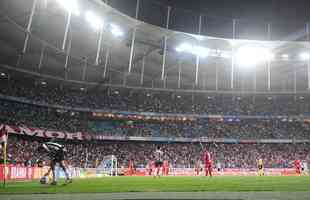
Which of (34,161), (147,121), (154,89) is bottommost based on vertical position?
(34,161)

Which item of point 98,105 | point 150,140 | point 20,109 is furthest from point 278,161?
point 20,109

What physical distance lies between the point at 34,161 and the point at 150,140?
59.7 feet

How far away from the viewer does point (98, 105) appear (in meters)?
47.7

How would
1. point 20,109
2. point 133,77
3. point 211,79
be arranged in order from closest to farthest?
point 20,109
point 133,77
point 211,79

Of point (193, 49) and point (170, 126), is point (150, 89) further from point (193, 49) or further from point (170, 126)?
point (193, 49)

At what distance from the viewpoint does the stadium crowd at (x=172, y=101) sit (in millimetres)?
47031

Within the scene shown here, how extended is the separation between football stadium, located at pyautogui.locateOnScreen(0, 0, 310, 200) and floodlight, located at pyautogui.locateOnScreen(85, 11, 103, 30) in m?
0.10

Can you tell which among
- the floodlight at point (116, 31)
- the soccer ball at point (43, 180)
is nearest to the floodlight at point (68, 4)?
the floodlight at point (116, 31)

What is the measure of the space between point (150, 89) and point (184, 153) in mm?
11709

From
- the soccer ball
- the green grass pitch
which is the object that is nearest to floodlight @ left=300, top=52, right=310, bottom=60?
the green grass pitch

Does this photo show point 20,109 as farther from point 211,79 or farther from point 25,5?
point 211,79

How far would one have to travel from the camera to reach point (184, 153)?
45594 mm

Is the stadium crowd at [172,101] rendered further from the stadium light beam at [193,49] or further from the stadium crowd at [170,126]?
the stadium light beam at [193,49]

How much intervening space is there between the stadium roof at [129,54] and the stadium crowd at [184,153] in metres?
9.47
